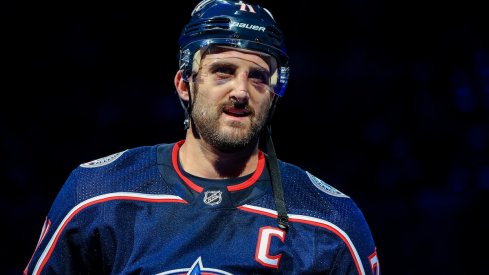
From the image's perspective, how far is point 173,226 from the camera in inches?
69.6

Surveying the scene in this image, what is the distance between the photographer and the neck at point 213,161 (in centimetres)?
187

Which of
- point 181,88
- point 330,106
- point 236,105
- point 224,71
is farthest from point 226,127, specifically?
point 330,106

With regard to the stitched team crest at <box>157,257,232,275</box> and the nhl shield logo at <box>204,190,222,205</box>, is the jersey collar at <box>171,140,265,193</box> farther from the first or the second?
the stitched team crest at <box>157,257,232,275</box>

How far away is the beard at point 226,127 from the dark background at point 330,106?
195 centimetres

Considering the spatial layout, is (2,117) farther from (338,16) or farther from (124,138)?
(338,16)

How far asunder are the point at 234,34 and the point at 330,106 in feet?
6.91

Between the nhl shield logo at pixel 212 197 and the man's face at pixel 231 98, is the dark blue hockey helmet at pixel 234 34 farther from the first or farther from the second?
the nhl shield logo at pixel 212 197

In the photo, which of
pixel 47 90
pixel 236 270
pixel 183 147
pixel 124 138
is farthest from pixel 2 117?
pixel 236 270

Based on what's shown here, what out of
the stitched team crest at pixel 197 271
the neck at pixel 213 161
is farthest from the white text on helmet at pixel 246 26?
the stitched team crest at pixel 197 271

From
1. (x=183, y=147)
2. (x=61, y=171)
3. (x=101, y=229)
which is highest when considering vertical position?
(x=183, y=147)

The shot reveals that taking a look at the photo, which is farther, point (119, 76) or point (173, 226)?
point (119, 76)

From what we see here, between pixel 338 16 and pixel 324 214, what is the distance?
243cm

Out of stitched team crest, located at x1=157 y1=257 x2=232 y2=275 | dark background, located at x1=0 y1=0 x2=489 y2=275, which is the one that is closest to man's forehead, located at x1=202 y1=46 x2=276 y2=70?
stitched team crest, located at x1=157 y1=257 x2=232 y2=275

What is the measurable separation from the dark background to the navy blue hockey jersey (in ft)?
5.85
